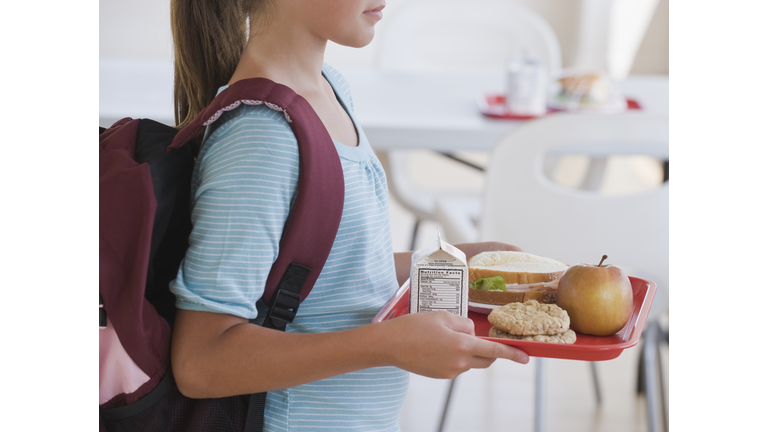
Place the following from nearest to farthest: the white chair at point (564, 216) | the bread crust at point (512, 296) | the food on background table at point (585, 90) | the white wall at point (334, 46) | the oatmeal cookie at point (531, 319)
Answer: the oatmeal cookie at point (531, 319) < the bread crust at point (512, 296) < the white chair at point (564, 216) < the food on background table at point (585, 90) < the white wall at point (334, 46)

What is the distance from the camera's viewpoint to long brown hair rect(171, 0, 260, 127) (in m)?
0.75

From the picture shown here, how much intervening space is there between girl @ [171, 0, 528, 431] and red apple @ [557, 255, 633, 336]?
0.12 m

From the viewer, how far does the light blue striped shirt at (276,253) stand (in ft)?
1.93

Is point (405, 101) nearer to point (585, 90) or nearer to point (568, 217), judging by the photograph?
point (585, 90)

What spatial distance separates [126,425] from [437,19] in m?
2.24

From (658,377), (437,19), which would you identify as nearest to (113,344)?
(658,377)

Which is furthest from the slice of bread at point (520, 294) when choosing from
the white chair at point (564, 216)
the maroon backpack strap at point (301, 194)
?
the white chair at point (564, 216)

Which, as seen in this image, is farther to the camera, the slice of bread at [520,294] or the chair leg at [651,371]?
the chair leg at [651,371]

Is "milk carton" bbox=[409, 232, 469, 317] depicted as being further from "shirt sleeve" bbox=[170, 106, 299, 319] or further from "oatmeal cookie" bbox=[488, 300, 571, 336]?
"shirt sleeve" bbox=[170, 106, 299, 319]

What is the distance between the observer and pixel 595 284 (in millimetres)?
721

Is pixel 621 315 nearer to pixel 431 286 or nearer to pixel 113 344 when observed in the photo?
pixel 431 286

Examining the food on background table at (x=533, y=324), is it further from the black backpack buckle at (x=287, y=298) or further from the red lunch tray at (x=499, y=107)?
the red lunch tray at (x=499, y=107)

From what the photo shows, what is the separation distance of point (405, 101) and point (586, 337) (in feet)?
4.35

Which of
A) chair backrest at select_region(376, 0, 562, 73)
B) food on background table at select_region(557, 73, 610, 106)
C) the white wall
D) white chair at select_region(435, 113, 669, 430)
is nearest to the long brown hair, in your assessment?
white chair at select_region(435, 113, 669, 430)
